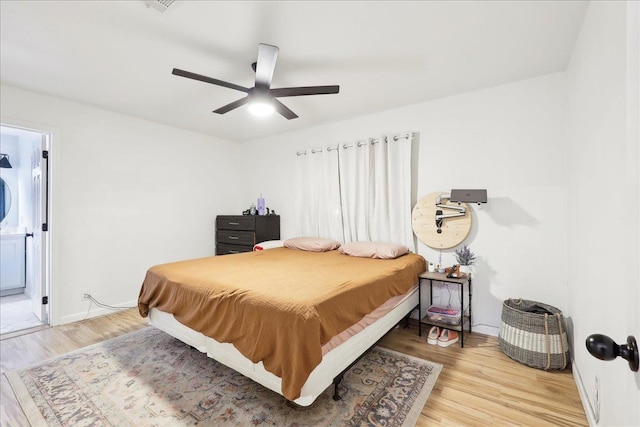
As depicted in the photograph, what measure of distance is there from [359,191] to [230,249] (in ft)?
7.41

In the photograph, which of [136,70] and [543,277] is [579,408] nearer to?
[543,277]

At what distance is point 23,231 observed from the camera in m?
4.38

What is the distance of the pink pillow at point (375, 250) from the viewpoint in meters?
2.95

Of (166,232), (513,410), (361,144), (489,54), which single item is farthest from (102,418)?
(489,54)

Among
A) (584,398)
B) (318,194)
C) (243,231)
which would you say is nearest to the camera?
(584,398)

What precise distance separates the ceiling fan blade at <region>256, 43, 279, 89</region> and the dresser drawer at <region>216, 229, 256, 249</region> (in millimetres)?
2380

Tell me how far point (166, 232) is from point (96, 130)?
1.53 m

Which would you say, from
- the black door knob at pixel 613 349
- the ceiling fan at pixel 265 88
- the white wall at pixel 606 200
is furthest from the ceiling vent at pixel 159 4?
the black door knob at pixel 613 349

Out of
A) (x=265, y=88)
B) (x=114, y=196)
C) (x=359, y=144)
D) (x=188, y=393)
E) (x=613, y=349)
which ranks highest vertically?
(x=265, y=88)

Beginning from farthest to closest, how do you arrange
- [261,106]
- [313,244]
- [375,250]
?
[313,244]
[375,250]
[261,106]

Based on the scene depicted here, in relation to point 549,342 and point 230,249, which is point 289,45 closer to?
point 549,342

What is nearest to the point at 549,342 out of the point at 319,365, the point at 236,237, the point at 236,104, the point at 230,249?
the point at 319,365

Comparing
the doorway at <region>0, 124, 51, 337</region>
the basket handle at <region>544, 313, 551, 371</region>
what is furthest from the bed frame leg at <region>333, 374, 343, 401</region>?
the doorway at <region>0, 124, 51, 337</region>

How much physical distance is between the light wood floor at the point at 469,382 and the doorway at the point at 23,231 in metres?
0.67
